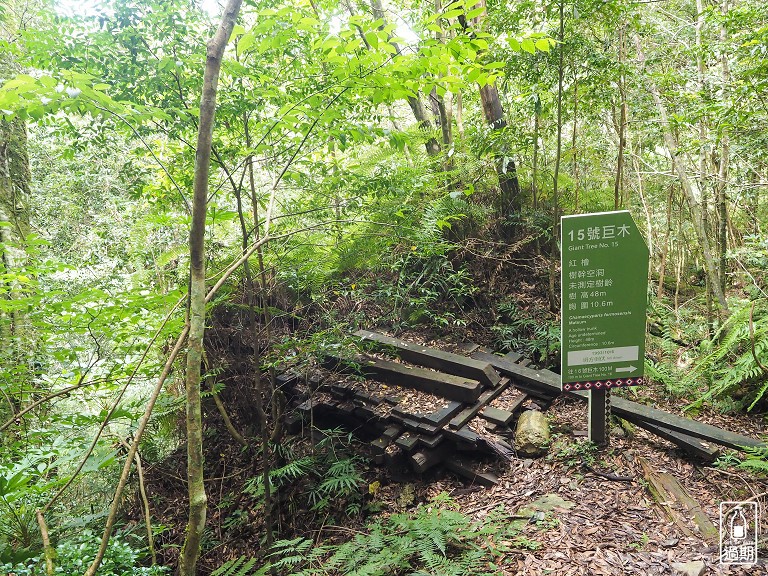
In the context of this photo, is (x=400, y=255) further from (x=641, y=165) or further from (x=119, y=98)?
(x=641, y=165)

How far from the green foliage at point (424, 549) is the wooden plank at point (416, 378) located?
1.48 m

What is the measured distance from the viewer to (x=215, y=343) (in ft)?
18.8

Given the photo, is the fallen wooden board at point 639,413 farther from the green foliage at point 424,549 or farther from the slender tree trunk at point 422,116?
the slender tree trunk at point 422,116

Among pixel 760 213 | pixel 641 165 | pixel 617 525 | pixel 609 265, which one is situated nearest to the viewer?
pixel 617 525

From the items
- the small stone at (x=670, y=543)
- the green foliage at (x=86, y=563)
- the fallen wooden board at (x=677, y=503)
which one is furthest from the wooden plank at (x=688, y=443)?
the green foliage at (x=86, y=563)

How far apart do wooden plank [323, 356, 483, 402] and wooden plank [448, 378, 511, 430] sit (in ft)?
0.30

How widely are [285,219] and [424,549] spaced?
3.54 m

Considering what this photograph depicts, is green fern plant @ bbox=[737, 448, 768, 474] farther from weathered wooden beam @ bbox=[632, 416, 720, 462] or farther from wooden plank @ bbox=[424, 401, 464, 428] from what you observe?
wooden plank @ bbox=[424, 401, 464, 428]

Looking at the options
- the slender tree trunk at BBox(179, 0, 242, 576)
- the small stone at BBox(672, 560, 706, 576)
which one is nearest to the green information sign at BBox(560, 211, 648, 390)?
the small stone at BBox(672, 560, 706, 576)

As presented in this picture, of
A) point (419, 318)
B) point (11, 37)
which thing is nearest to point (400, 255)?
point (419, 318)

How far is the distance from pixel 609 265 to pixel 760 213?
7.14m

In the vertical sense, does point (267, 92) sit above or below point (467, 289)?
above

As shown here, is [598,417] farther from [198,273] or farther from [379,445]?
[198,273]

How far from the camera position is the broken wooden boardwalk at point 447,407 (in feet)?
14.2
